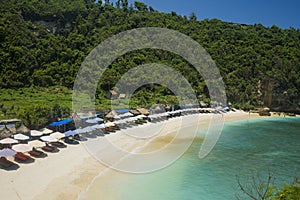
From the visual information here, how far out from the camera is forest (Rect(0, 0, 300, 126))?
39875 millimetres

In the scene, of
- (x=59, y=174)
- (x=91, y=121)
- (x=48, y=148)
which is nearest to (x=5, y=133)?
(x=48, y=148)

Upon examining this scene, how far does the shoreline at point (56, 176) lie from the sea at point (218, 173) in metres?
0.89

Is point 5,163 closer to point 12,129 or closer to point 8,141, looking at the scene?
point 8,141

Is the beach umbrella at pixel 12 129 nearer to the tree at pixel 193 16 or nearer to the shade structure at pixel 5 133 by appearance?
the shade structure at pixel 5 133

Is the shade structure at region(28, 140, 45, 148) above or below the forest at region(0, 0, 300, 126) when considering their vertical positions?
below

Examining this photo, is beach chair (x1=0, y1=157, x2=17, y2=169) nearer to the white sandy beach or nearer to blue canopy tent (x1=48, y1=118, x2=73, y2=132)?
the white sandy beach

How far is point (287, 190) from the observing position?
206 inches

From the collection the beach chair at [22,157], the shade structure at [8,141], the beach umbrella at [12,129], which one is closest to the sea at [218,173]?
the beach chair at [22,157]

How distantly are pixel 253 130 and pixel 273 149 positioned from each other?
8.87 metres

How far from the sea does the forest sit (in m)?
14.6

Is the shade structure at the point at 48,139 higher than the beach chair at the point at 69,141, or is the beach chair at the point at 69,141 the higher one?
the shade structure at the point at 48,139

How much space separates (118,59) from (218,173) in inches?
1313

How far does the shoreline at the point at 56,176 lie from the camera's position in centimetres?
1117

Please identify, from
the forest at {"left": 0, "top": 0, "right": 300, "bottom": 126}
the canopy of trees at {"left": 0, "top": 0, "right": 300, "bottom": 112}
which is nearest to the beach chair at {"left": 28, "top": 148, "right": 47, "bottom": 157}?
the forest at {"left": 0, "top": 0, "right": 300, "bottom": 126}
